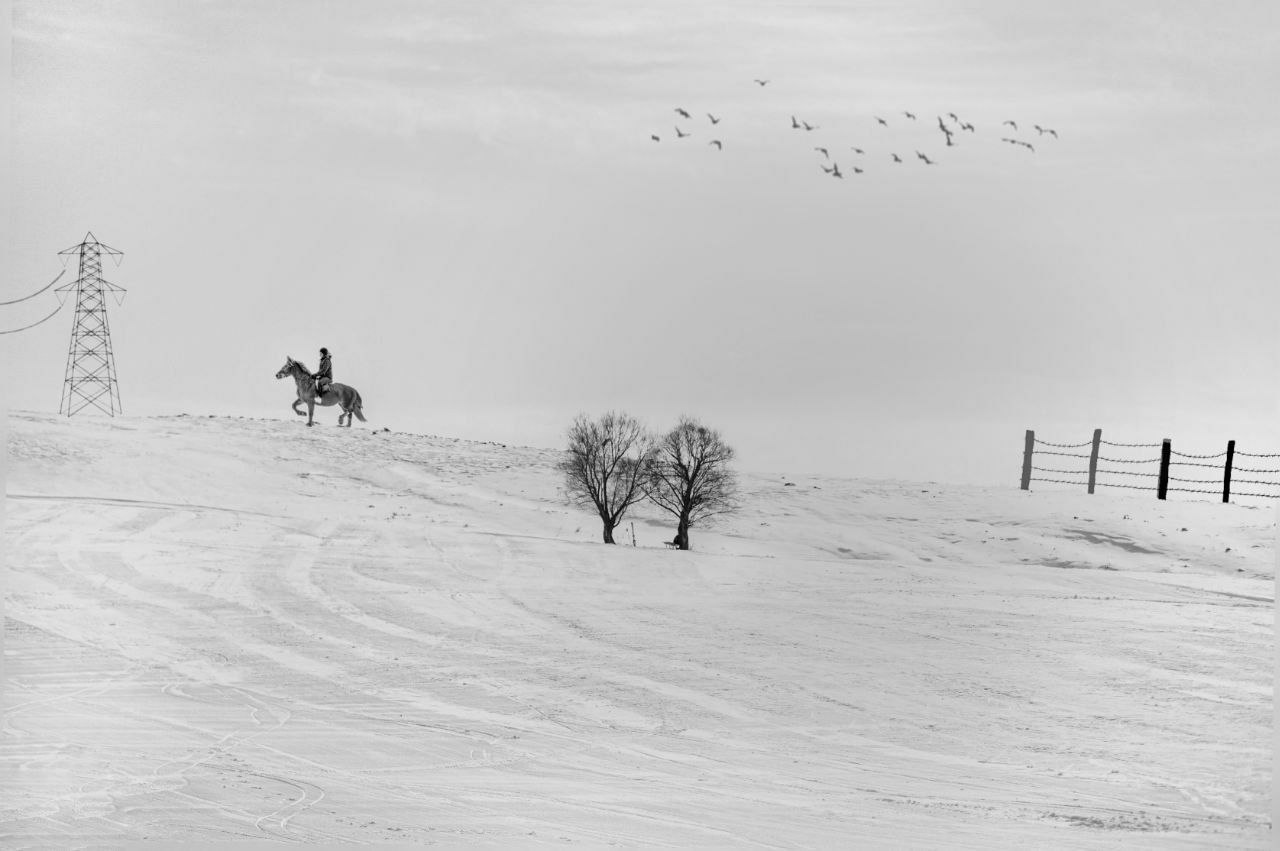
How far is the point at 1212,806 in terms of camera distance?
6496mm

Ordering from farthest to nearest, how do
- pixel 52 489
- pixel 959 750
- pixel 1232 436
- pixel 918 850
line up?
pixel 52 489 < pixel 1232 436 < pixel 959 750 < pixel 918 850

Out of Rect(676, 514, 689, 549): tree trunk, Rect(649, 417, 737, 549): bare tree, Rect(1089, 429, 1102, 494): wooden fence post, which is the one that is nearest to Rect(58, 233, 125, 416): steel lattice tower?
Rect(649, 417, 737, 549): bare tree

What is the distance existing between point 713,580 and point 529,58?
2.81 meters

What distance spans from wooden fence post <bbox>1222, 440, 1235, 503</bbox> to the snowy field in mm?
133

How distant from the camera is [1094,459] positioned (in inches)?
319

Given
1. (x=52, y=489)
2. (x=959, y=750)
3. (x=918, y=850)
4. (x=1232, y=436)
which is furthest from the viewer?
(x=52, y=489)

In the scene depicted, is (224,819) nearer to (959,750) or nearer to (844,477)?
(959,750)

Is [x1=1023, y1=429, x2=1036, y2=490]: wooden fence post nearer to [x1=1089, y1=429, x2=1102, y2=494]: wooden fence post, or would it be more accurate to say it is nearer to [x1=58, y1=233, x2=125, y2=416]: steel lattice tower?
[x1=1089, y1=429, x2=1102, y2=494]: wooden fence post

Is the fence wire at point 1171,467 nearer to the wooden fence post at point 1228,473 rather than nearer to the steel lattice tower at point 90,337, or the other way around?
the wooden fence post at point 1228,473

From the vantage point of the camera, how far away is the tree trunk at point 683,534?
8.15 m

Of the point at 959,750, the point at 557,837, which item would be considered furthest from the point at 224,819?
the point at 959,750

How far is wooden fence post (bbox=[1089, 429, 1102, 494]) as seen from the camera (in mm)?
7840

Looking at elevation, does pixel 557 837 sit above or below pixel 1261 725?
below

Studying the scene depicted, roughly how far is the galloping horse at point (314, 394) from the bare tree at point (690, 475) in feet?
5.84
